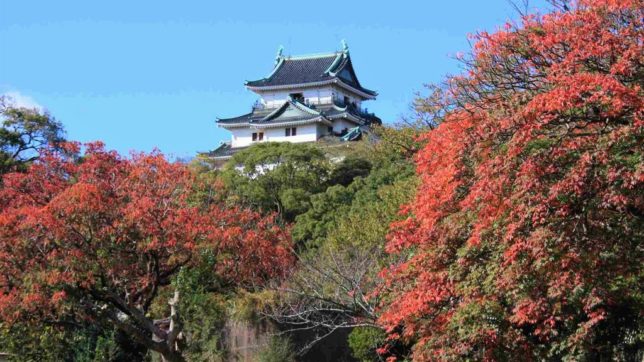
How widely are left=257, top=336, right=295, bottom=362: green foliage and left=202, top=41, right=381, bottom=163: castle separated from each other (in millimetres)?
23624

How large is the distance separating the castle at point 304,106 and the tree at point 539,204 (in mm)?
28952

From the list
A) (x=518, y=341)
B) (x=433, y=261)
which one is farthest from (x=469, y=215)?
(x=518, y=341)

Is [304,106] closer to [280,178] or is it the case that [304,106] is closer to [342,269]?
[280,178]

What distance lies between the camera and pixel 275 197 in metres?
25.6

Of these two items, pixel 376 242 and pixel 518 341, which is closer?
pixel 518 341

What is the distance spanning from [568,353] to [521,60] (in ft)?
11.2

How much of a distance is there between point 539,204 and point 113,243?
7931mm

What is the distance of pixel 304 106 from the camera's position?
138ft

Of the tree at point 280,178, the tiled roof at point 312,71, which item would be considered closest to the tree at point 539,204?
the tree at point 280,178

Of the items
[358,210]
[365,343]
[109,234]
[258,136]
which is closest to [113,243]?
[109,234]

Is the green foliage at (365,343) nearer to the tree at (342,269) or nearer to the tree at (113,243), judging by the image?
the tree at (342,269)

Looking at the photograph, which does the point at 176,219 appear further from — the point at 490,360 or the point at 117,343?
the point at 490,360

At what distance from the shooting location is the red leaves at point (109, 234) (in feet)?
A: 41.2

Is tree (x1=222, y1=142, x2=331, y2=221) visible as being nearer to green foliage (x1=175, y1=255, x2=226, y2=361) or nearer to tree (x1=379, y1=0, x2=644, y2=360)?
green foliage (x1=175, y1=255, x2=226, y2=361)
